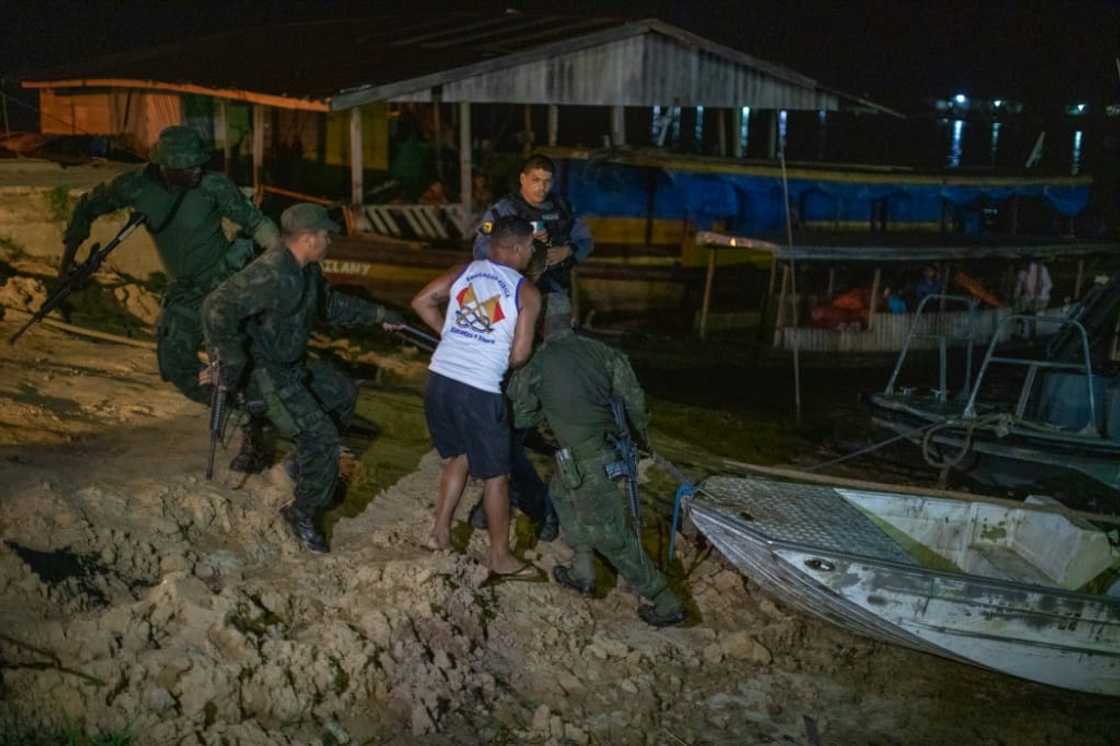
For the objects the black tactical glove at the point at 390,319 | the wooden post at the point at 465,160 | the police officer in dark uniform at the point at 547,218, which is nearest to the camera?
the black tactical glove at the point at 390,319

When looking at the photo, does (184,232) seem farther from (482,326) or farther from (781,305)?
(781,305)

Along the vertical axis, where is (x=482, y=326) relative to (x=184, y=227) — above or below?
below

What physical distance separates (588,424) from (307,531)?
5.20ft

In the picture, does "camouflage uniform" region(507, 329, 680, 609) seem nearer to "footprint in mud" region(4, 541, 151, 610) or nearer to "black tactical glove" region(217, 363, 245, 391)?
"black tactical glove" region(217, 363, 245, 391)

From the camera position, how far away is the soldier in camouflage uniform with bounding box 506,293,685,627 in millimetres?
5711

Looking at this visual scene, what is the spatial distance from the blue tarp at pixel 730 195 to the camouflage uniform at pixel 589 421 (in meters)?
11.2

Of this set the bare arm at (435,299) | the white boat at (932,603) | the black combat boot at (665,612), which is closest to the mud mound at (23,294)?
the bare arm at (435,299)

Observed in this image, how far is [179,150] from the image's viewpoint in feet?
20.5

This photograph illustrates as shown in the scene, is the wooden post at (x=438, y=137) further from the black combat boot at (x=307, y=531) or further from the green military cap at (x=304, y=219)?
the black combat boot at (x=307, y=531)

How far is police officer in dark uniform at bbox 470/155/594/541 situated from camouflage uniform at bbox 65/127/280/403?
1458 mm

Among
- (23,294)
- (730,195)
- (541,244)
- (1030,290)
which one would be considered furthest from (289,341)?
(1030,290)

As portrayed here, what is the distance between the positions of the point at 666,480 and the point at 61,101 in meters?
19.1

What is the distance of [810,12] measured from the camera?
44531 mm

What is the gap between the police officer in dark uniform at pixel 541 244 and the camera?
6.43 metres
